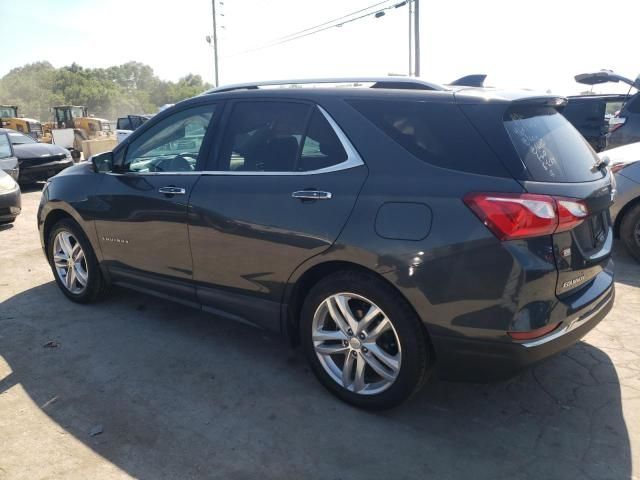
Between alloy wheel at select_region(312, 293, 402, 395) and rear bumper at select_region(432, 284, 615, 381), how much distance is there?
0.86 ft

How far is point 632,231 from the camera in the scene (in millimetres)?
5574

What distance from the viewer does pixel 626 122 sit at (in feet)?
26.3

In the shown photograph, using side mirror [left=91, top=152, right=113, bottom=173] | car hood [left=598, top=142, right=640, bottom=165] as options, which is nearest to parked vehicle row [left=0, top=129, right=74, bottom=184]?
A: side mirror [left=91, top=152, right=113, bottom=173]

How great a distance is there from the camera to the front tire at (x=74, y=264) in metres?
4.54

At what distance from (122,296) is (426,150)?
3.44 m

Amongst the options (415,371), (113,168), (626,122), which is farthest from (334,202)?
(626,122)

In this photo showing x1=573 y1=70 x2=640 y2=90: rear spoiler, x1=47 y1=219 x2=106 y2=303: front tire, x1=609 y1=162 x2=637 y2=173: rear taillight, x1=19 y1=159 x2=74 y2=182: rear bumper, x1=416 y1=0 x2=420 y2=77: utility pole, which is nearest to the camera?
x1=47 y1=219 x2=106 y2=303: front tire

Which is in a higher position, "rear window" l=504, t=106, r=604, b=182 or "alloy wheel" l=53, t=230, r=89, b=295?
"rear window" l=504, t=106, r=604, b=182

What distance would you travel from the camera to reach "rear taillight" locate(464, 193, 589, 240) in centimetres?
239

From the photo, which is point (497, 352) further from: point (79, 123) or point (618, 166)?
point (79, 123)

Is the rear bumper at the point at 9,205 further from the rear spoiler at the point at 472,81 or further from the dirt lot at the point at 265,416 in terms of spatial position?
the rear spoiler at the point at 472,81

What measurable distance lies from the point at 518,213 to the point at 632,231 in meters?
4.00

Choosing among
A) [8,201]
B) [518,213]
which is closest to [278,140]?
[518,213]

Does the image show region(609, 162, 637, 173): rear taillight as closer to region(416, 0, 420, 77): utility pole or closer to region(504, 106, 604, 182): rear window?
region(504, 106, 604, 182): rear window
